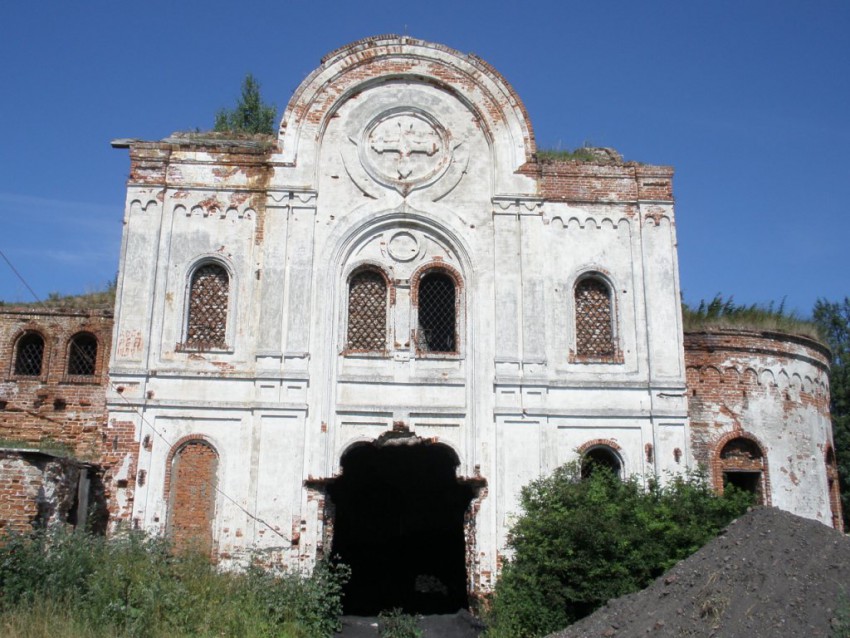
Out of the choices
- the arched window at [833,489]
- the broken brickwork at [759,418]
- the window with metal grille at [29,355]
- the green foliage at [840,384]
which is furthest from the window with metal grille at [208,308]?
the green foliage at [840,384]

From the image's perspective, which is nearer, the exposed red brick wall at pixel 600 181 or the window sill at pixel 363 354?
the window sill at pixel 363 354

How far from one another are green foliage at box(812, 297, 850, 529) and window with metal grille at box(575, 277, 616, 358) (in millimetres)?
11412

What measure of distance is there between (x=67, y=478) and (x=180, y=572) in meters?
2.46

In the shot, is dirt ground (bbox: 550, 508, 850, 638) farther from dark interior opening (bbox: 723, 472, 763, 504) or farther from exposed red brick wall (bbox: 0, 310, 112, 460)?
exposed red brick wall (bbox: 0, 310, 112, 460)

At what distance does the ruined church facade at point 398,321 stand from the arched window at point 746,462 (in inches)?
2.0

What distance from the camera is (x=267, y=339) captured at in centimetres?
1533

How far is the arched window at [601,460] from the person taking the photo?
50.8ft

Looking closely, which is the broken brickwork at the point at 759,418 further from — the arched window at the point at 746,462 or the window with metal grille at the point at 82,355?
the window with metal grille at the point at 82,355

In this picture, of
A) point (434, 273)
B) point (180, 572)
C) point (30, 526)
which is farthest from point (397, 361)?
point (30, 526)

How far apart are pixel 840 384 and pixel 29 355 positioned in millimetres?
26719

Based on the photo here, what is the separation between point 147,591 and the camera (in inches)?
471

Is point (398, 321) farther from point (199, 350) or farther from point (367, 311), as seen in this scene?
point (199, 350)

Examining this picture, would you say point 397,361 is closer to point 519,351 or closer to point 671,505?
point 519,351

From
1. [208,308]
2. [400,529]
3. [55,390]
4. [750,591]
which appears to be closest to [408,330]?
[208,308]
